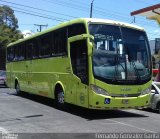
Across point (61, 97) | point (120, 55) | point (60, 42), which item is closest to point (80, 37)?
point (120, 55)

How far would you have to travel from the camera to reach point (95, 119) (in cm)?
1355

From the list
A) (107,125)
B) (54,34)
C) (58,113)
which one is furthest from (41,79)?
(107,125)

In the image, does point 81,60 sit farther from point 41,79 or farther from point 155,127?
point 41,79

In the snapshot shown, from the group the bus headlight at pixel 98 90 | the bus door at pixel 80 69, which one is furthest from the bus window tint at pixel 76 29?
the bus headlight at pixel 98 90

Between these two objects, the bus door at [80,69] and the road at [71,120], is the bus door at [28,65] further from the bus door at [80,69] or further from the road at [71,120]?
the bus door at [80,69]

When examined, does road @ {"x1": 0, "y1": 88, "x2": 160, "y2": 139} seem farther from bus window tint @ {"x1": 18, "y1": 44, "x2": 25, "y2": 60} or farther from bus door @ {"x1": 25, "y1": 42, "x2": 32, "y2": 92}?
bus window tint @ {"x1": 18, "y1": 44, "x2": 25, "y2": 60}

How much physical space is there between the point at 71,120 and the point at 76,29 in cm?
337

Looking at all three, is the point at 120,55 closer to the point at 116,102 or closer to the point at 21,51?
the point at 116,102

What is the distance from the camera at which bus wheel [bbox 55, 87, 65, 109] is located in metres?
16.1

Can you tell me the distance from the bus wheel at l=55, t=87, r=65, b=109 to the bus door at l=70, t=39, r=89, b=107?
154 cm

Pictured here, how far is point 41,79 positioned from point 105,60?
591 centimetres

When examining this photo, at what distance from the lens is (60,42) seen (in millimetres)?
16094

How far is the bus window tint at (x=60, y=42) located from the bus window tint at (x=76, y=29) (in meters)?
0.52

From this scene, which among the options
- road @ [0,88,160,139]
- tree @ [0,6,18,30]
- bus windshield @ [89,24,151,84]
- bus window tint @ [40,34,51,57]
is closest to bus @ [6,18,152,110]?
bus windshield @ [89,24,151,84]
